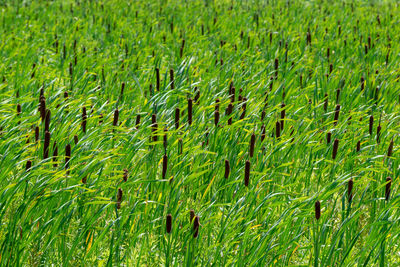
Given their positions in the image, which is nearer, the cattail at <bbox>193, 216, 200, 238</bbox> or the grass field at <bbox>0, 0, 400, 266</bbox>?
the cattail at <bbox>193, 216, 200, 238</bbox>

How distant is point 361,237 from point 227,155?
0.96m

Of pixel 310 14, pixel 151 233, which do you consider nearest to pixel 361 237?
pixel 151 233

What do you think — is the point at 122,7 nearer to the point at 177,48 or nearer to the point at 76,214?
the point at 177,48

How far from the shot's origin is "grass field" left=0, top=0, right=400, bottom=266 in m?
2.57

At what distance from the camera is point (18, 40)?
640 centimetres

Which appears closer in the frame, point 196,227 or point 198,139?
point 196,227

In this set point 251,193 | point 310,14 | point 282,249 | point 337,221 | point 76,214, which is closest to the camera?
point 282,249

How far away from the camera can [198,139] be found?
3.53 metres

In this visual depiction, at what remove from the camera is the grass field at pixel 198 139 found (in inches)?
101

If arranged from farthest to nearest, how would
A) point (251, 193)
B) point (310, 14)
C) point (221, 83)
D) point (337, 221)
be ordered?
point (310, 14) < point (221, 83) < point (337, 221) < point (251, 193)

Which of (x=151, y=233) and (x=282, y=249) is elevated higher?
(x=282, y=249)

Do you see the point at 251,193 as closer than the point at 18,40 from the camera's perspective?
Yes

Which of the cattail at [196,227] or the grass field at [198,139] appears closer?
the cattail at [196,227]

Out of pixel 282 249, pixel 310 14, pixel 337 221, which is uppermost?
pixel 310 14
